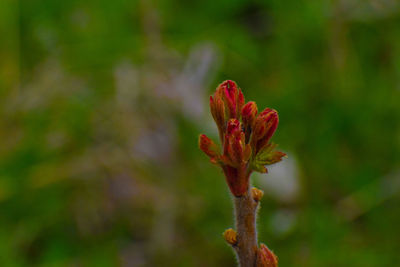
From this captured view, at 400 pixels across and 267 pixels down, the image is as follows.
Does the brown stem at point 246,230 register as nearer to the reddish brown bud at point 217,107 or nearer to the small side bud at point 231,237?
the small side bud at point 231,237

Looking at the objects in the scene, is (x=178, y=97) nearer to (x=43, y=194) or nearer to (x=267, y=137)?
(x=43, y=194)

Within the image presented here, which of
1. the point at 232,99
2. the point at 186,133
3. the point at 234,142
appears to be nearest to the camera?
the point at 234,142

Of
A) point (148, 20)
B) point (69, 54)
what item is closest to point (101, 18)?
point (69, 54)

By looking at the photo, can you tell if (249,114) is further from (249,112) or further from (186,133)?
(186,133)

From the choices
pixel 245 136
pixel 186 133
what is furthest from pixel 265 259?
pixel 186 133

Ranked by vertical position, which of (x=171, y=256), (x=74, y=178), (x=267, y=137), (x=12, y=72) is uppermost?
(x=12, y=72)

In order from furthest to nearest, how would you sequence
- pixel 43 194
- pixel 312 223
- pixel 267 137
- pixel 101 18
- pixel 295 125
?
pixel 101 18 → pixel 295 125 → pixel 43 194 → pixel 312 223 → pixel 267 137
